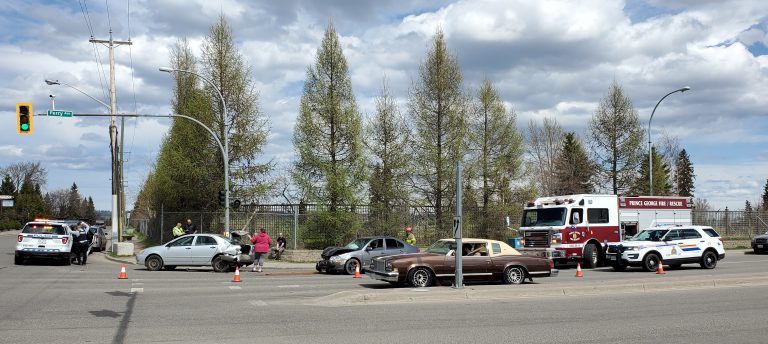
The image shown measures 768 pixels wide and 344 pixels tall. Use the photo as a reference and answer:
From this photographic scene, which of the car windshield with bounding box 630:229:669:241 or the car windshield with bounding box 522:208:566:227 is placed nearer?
the car windshield with bounding box 630:229:669:241

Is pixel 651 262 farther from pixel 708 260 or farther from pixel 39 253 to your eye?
pixel 39 253

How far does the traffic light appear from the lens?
85.1ft

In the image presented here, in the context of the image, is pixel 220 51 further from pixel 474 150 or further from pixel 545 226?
pixel 545 226

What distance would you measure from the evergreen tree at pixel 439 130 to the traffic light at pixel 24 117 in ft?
57.2

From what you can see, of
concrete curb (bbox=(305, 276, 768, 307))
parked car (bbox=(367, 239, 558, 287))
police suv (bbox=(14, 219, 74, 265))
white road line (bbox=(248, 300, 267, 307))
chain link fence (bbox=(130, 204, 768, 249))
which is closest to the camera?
white road line (bbox=(248, 300, 267, 307))

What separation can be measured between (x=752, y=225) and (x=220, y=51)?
3521 cm

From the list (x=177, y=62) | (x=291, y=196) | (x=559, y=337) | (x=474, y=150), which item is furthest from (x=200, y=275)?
(x=177, y=62)

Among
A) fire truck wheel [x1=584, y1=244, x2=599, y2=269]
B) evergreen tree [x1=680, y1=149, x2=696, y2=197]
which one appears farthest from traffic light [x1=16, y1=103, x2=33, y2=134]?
evergreen tree [x1=680, y1=149, x2=696, y2=197]

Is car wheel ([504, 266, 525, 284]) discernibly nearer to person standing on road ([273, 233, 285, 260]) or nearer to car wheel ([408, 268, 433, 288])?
car wheel ([408, 268, 433, 288])

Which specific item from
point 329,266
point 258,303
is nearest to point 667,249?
point 329,266

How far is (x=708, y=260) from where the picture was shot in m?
25.4

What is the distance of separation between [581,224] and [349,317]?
54.1ft

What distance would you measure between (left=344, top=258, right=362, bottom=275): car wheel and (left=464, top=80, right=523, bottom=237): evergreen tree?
42.4ft

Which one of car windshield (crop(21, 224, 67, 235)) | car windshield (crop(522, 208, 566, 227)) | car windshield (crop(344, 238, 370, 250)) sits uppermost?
car windshield (crop(522, 208, 566, 227))
